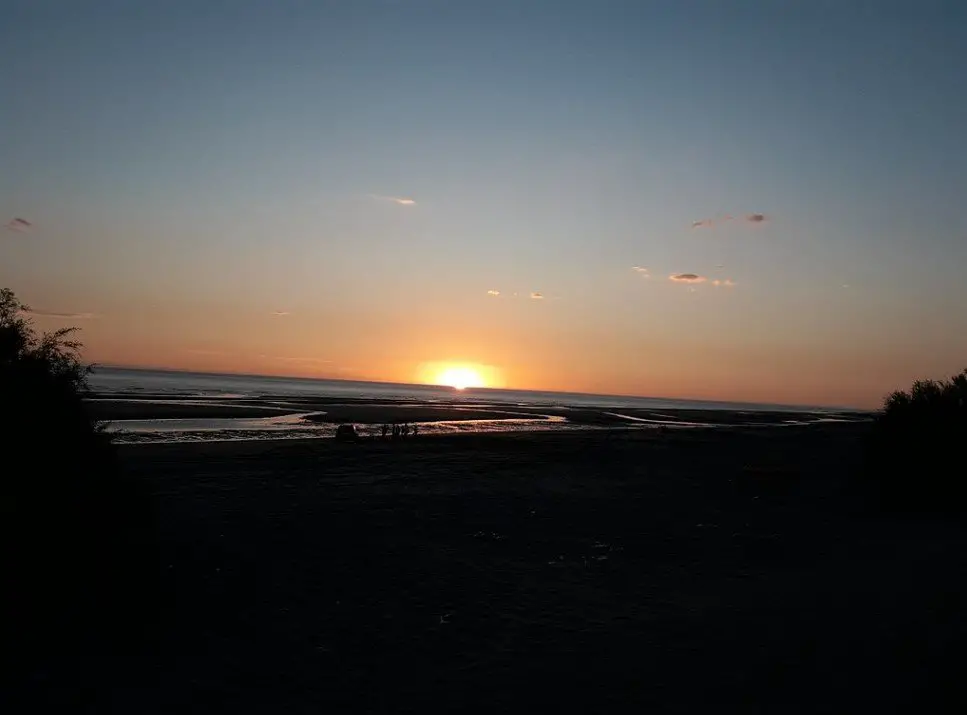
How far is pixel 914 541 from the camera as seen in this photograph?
16.4m

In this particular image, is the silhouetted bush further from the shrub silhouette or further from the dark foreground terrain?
the shrub silhouette

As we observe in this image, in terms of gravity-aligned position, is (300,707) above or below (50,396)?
below

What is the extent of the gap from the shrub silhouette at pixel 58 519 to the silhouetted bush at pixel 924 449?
72.3 ft

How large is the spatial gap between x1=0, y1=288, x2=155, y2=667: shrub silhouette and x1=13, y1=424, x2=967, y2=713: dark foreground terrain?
32.7 inches

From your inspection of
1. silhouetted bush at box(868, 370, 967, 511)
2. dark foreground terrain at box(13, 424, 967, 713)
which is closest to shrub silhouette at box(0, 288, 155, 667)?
dark foreground terrain at box(13, 424, 967, 713)

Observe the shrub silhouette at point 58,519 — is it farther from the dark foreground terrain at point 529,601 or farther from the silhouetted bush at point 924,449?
the silhouetted bush at point 924,449

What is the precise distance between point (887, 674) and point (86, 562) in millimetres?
12332

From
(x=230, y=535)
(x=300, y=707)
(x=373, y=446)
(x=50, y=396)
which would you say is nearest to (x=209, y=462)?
(x=373, y=446)

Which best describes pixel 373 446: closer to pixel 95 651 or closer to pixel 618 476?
pixel 618 476

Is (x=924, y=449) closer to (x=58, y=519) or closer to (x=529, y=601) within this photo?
(x=529, y=601)

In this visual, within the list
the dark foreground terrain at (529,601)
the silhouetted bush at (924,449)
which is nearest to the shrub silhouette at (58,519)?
the dark foreground terrain at (529,601)

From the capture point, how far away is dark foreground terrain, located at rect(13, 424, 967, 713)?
28.1 ft

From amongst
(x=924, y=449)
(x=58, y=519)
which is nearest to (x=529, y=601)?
(x=58, y=519)

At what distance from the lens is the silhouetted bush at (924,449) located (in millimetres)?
20344
